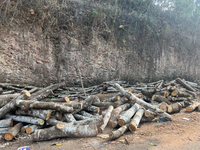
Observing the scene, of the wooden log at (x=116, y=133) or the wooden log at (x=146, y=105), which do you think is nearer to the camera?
the wooden log at (x=116, y=133)

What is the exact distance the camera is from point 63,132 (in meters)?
3.40

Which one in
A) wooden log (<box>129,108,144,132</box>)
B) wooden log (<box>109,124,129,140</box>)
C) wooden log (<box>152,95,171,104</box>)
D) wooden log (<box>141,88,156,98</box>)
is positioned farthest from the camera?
wooden log (<box>141,88,156,98</box>)

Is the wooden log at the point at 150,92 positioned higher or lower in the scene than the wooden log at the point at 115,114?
higher

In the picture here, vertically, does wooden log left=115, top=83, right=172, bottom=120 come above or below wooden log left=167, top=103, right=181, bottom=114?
above

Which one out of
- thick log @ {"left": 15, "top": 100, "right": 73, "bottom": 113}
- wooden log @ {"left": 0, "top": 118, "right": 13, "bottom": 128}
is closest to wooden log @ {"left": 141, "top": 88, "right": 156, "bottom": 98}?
thick log @ {"left": 15, "top": 100, "right": 73, "bottom": 113}

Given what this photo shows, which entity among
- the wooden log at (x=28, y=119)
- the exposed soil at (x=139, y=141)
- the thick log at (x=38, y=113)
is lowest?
the exposed soil at (x=139, y=141)

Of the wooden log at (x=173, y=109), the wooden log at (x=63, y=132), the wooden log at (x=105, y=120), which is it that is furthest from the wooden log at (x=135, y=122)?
the wooden log at (x=173, y=109)

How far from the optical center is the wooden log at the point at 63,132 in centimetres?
334

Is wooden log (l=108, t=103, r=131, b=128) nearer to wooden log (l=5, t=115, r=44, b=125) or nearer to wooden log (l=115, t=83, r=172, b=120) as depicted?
wooden log (l=115, t=83, r=172, b=120)

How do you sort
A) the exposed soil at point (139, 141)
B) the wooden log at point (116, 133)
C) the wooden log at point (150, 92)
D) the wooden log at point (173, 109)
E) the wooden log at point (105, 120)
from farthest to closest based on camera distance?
the wooden log at point (150, 92), the wooden log at point (173, 109), the wooden log at point (105, 120), the wooden log at point (116, 133), the exposed soil at point (139, 141)

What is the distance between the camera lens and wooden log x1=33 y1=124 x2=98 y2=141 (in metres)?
3.34

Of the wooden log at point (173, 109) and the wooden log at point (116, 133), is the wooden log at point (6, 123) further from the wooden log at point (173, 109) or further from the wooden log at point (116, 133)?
the wooden log at point (173, 109)

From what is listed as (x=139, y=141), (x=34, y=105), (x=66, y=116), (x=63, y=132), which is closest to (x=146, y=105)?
(x=139, y=141)

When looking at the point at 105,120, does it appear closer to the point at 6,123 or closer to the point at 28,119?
the point at 28,119
